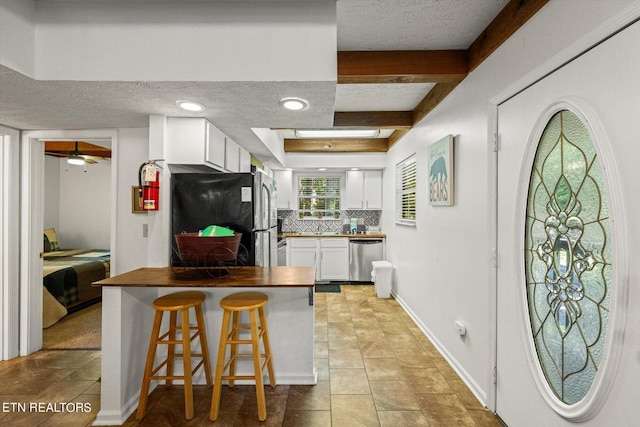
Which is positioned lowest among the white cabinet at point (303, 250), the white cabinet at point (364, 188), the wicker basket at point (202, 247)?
the white cabinet at point (303, 250)

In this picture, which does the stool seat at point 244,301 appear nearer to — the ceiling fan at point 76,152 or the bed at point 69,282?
the bed at point 69,282

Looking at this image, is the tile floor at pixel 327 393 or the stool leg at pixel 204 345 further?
the stool leg at pixel 204 345

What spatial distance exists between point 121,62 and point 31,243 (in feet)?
6.97

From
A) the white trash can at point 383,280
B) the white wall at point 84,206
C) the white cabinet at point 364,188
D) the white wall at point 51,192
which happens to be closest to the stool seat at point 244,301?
the white trash can at point 383,280

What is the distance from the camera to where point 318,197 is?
583 centimetres

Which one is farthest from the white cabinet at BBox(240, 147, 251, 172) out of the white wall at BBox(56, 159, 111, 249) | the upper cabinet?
the white wall at BBox(56, 159, 111, 249)

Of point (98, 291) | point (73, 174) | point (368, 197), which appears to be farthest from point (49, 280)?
point (368, 197)

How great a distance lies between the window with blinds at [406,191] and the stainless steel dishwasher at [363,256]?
933 mm

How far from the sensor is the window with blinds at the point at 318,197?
583 cm

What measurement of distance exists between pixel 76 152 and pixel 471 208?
5.33m

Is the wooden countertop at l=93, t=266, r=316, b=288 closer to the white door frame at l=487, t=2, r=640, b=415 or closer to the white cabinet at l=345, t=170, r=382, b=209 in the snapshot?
the white door frame at l=487, t=2, r=640, b=415

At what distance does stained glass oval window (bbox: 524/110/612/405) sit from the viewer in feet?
3.86

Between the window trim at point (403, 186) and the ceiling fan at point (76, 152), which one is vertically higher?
the ceiling fan at point (76, 152)

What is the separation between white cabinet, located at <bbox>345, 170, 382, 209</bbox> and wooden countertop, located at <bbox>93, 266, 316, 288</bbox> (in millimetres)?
3362
